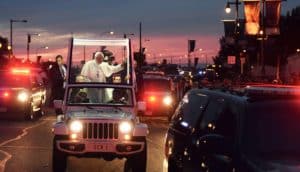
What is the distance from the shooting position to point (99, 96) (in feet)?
46.6

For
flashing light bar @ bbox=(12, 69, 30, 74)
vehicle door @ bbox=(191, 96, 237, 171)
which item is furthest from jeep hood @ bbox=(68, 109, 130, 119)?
flashing light bar @ bbox=(12, 69, 30, 74)

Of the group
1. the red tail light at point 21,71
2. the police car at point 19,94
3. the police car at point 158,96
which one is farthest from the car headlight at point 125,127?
the red tail light at point 21,71

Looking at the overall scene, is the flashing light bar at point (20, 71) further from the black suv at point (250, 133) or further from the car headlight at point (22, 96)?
the black suv at point (250, 133)

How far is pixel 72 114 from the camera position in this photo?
13.2 meters

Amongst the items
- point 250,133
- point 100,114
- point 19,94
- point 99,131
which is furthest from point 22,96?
point 250,133

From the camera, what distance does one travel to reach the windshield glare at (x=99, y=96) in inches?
557

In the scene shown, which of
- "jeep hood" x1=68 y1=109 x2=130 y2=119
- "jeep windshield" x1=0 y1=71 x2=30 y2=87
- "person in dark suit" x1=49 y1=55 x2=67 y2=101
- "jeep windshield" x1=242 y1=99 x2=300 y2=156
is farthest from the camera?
"jeep windshield" x1=0 y1=71 x2=30 y2=87

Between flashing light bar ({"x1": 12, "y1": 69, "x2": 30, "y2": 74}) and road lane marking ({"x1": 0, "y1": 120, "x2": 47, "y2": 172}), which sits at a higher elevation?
flashing light bar ({"x1": 12, "y1": 69, "x2": 30, "y2": 74})

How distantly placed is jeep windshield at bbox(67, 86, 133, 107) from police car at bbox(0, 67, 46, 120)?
12.5m

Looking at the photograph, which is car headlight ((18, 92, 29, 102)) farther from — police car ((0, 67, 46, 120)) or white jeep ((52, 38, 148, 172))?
white jeep ((52, 38, 148, 172))

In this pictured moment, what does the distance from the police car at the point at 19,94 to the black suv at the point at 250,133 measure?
18.9 metres

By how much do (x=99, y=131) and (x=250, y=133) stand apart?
6.29 metres

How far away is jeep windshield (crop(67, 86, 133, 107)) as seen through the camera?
14.2 metres

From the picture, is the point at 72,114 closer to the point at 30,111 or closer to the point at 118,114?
the point at 118,114
